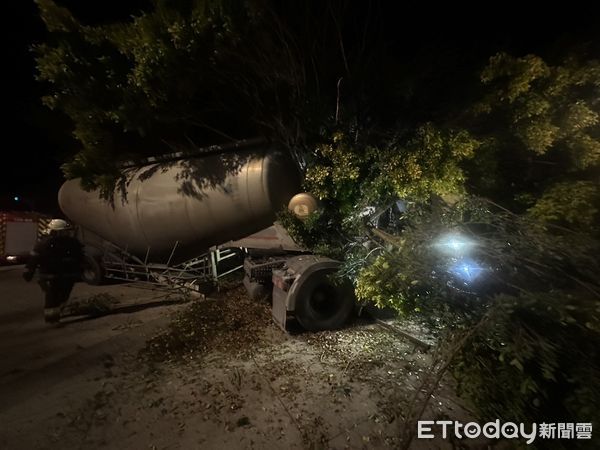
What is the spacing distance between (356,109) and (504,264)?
4181 mm

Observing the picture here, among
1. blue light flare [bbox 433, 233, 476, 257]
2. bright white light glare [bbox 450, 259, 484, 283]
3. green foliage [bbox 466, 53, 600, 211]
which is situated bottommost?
bright white light glare [bbox 450, 259, 484, 283]

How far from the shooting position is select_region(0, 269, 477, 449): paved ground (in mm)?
3133

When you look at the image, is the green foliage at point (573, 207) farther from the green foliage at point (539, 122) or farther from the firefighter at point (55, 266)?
A: the firefighter at point (55, 266)

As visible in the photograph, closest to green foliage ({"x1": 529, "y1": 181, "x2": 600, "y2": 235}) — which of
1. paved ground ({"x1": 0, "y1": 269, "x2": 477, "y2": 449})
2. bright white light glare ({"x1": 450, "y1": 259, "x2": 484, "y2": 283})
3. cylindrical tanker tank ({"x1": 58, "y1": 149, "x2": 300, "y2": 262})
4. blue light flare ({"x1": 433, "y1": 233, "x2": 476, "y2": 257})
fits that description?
blue light flare ({"x1": 433, "y1": 233, "x2": 476, "y2": 257})

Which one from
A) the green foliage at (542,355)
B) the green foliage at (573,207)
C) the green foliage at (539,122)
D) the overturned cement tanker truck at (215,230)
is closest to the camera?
the green foliage at (542,355)

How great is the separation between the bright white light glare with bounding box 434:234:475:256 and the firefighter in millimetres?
5913

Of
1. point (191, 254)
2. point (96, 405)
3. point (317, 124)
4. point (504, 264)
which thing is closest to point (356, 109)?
point (317, 124)

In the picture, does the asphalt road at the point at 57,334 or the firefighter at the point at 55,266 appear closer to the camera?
the asphalt road at the point at 57,334

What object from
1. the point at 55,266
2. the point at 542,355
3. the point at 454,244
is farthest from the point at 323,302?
the point at 55,266

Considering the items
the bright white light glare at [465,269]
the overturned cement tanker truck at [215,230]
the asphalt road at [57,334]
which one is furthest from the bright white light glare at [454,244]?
the asphalt road at [57,334]

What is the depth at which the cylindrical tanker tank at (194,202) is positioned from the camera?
691cm

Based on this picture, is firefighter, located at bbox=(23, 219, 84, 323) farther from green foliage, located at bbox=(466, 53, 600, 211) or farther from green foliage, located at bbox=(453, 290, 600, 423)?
green foliage, located at bbox=(466, 53, 600, 211)

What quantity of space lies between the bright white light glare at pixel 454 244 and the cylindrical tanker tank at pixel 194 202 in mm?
3645

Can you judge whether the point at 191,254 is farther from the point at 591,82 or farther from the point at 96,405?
the point at 591,82
